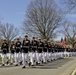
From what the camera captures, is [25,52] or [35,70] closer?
Answer: [35,70]

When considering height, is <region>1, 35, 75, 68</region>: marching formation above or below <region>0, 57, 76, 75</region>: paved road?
above

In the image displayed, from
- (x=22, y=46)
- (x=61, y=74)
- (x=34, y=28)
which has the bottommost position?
(x=61, y=74)

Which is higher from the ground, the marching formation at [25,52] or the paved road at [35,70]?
the marching formation at [25,52]

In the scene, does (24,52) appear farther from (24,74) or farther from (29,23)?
(29,23)

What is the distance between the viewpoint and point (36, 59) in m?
24.7

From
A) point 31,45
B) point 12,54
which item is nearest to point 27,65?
point 31,45

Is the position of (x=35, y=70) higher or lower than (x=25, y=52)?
→ lower

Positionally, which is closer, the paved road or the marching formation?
the paved road

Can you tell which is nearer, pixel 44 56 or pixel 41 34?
pixel 44 56

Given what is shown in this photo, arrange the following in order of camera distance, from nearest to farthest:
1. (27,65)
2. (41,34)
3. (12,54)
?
1. (27,65)
2. (12,54)
3. (41,34)

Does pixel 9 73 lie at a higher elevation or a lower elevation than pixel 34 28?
lower

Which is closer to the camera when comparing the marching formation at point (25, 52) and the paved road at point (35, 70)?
the paved road at point (35, 70)

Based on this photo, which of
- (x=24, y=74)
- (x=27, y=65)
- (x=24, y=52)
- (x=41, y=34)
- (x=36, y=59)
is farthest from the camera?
(x=41, y=34)

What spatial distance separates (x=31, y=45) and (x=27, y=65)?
151cm
